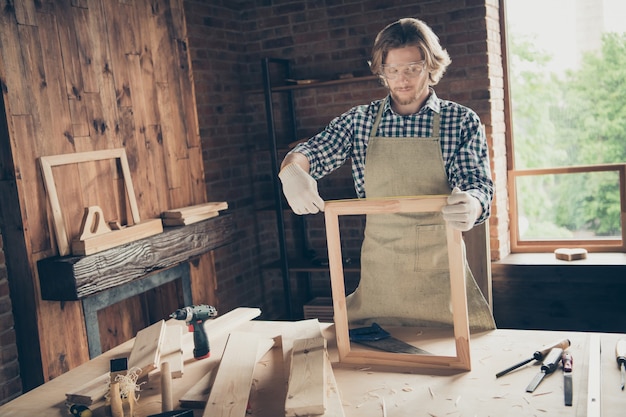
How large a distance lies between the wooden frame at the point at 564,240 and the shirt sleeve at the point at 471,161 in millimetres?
2215

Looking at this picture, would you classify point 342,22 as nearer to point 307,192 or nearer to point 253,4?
point 253,4

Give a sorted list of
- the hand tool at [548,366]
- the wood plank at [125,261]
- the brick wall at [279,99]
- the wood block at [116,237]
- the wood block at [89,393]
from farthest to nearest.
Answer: the brick wall at [279,99]
the wood block at [116,237]
the wood plank at [125,261]
the wood block at [89,393]
the hand tool at [548,366]

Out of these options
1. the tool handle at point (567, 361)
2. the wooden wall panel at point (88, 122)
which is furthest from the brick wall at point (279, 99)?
the tool handle at point (567, 361)

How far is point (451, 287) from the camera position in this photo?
168 centimetres

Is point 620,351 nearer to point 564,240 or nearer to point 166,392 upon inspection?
point 166,392

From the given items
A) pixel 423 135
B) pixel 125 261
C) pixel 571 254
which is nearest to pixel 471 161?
pixel 423 135

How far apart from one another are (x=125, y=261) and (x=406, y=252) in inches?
60.8

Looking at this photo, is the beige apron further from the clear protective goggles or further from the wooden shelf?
the wooden shelf

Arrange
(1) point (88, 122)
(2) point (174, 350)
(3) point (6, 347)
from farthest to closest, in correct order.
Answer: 1. (1) point (88, 122)
2. (3) point (6, 347)
3. (2) point (174, 350)

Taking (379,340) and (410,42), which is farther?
(410,42)

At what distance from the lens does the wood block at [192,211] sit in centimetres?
359

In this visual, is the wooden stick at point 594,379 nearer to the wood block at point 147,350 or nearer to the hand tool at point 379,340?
the hand tool at point 379,340

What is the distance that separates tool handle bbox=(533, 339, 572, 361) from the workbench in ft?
0.07

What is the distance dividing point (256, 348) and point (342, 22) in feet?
9.73
